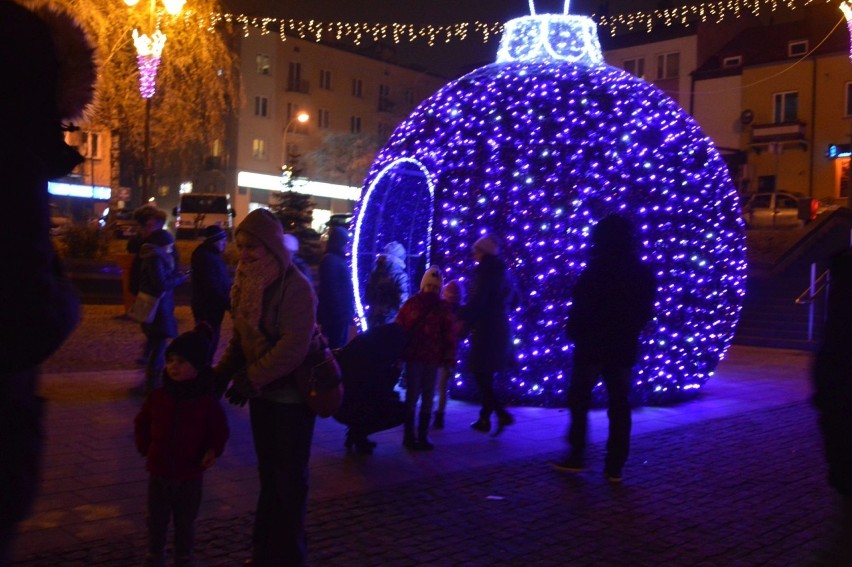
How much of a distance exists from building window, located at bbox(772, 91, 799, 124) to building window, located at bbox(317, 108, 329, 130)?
91.1 feet

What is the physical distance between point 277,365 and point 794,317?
15305 mm

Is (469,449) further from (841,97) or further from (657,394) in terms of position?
(841,97)

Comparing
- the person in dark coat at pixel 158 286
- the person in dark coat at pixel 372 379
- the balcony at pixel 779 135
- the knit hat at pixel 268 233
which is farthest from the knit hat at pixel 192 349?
the balcony at pixel 779 135

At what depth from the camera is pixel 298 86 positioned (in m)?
56.0

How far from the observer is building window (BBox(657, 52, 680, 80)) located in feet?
155

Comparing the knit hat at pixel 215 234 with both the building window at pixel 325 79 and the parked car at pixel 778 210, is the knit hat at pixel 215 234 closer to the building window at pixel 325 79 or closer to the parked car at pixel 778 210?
the parked car at pixel 778 210

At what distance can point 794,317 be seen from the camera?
57.3 ft

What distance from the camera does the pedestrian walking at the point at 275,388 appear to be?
14.4 feet

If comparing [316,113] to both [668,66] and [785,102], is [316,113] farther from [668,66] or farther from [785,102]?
[785,102]

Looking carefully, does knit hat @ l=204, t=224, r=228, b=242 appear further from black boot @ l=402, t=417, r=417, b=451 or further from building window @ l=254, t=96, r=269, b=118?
building window @ l=254, t=96, r=269, b=118

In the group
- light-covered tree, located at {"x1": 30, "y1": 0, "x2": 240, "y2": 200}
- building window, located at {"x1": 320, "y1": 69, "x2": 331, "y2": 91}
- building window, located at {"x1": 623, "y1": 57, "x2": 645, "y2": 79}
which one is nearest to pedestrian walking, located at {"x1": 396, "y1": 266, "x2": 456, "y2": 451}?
light-covered tree, located at {"x1": 30, "y1": 0, "x2": 240, "y2": 200}

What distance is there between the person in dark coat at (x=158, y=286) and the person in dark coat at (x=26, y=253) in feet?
21.8

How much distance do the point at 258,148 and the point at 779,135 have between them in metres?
29.5

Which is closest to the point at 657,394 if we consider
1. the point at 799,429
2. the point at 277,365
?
the point at 799,429
